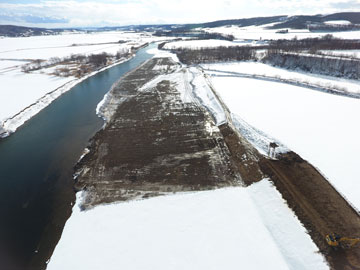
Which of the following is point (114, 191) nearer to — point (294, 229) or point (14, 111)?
point (294, 229)

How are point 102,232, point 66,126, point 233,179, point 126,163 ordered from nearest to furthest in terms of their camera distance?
1. point 102,232
2. point 233,179
3. point 126,163
4. point 66,126

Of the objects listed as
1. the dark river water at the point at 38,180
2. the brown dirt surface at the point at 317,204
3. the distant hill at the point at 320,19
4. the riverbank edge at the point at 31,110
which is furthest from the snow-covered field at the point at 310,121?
the distant hill at the point at 320,19

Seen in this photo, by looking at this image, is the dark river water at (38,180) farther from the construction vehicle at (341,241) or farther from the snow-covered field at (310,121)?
the snow-covered field at (310,121)

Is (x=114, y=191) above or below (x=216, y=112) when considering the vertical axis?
below

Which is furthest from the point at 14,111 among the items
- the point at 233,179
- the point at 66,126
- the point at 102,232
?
the point at 233,179

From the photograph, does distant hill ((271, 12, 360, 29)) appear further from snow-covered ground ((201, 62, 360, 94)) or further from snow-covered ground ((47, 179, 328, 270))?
snow-covered ground ((47, 179, 328, 270))

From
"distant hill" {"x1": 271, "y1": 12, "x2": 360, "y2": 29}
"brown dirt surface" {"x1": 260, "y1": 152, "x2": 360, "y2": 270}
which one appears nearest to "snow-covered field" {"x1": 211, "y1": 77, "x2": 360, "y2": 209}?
"brown dirt surface" {"x1": 260, "y1": 152, "x2": 360, "y2": 270}

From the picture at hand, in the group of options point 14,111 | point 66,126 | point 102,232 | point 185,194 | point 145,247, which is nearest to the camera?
point 145,247

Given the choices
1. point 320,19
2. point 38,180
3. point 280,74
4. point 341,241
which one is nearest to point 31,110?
point 38,180
